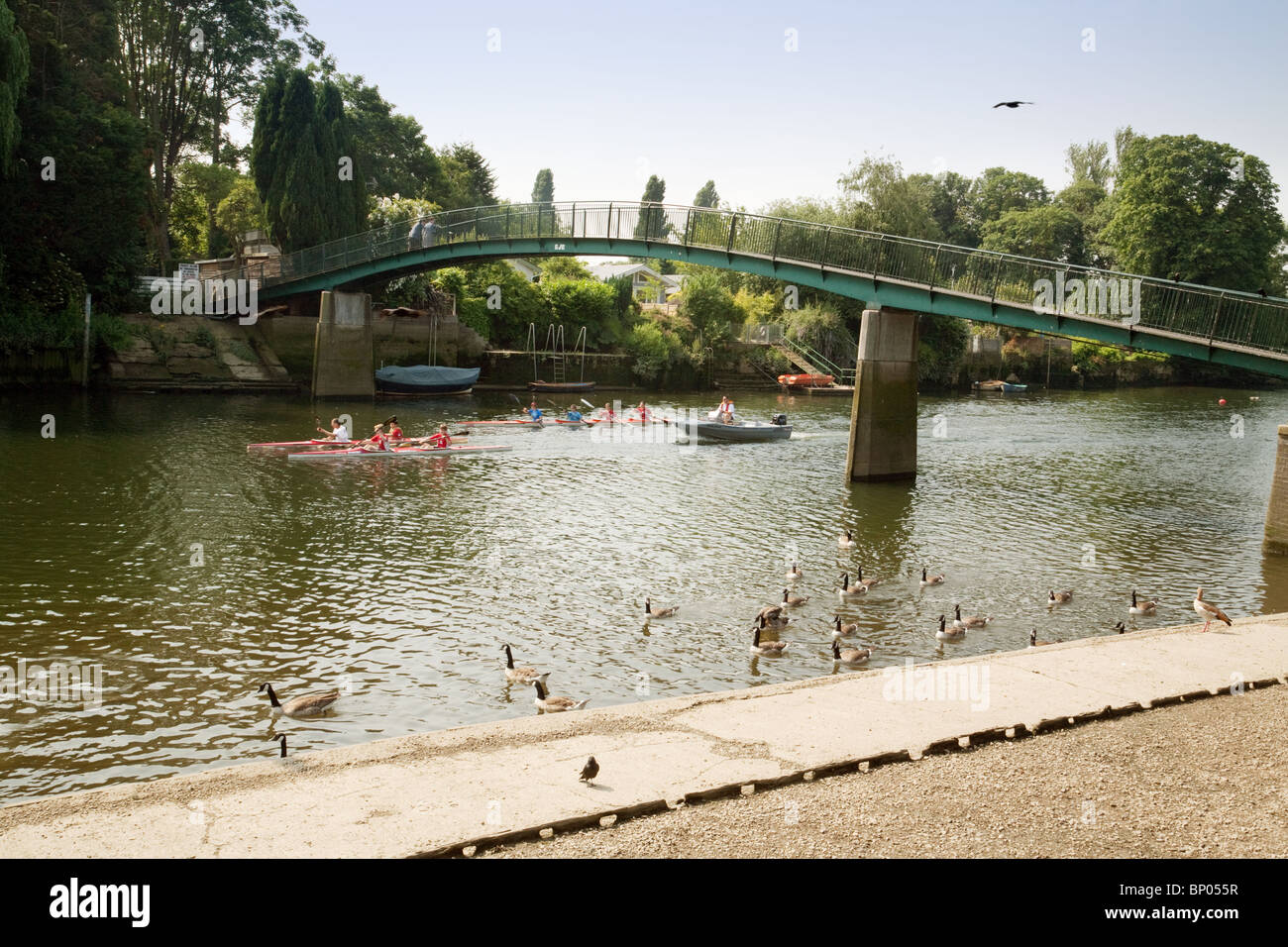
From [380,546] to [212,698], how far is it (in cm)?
886

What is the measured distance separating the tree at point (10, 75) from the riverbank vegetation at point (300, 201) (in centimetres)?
11

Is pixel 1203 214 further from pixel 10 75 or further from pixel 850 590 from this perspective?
pixel 10 75

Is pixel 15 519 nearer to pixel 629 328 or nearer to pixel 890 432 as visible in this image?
pixel 890 432

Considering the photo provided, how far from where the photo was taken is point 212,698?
1275 cm

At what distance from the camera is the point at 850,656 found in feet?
48.7

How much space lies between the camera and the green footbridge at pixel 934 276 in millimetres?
25297

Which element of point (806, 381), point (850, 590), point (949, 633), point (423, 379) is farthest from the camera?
point (806, 381)

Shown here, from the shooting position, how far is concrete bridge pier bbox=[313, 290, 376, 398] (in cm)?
5125

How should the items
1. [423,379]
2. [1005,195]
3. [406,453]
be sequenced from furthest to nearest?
1. [1005,195]
2. [423,379]
3. [406,453]

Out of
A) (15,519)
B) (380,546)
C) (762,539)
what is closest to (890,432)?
(762,539)

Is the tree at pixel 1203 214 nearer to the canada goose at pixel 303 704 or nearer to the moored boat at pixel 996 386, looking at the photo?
the moored boat at pixel 996 386

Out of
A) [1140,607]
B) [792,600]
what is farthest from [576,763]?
[1140,607]

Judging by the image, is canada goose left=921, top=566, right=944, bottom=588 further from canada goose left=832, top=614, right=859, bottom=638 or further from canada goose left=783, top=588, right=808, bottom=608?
canada goose left=832, top=614, right=859, bottom=638

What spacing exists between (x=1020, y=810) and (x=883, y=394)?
24.1 metres
